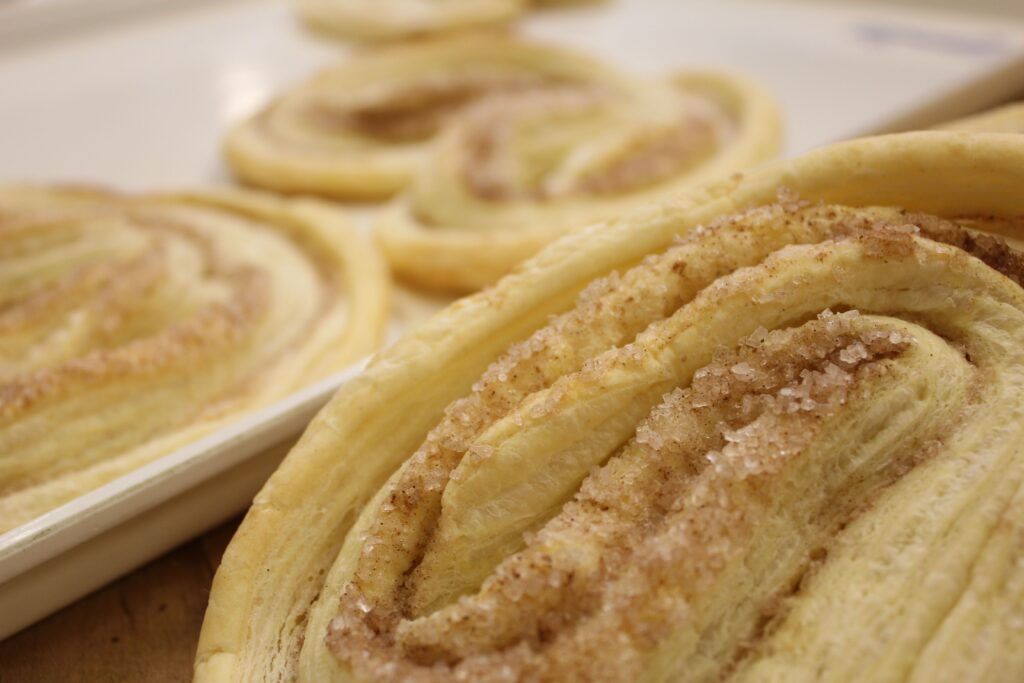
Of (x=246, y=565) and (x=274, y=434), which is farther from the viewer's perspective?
(x=274, y=434)

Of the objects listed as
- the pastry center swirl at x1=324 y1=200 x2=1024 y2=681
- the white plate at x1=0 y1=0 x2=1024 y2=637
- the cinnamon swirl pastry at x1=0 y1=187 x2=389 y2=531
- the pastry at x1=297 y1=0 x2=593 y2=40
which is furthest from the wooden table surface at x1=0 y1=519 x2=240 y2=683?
the pastry at x1=297 y1=0 x2=593 y2=40

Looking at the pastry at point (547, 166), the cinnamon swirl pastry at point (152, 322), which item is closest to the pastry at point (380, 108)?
the pastry at point (547, 166)

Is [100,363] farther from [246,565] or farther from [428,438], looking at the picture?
[428,438]

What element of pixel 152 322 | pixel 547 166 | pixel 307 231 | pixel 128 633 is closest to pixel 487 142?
pixel 547 166

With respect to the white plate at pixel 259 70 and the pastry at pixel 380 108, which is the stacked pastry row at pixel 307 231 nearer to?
the pastry at pixel 380 108

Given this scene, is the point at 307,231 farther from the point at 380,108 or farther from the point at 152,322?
the point at 380,108

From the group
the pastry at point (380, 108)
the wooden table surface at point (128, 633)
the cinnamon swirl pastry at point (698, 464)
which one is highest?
the cinnamon swirl pastry at point (698, 464)

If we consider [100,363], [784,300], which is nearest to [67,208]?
[100,363]
